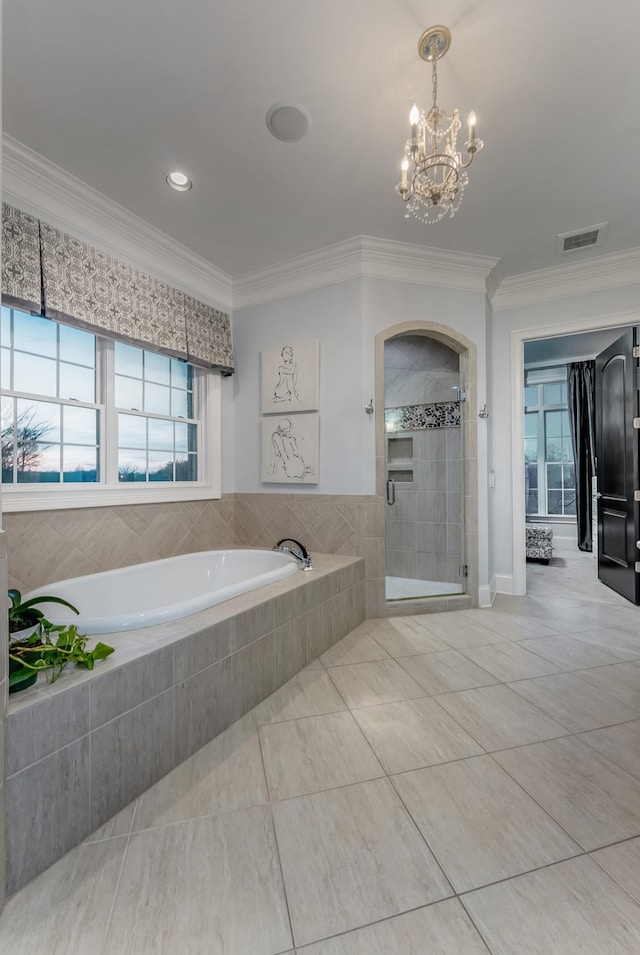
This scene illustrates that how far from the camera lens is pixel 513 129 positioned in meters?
2.03

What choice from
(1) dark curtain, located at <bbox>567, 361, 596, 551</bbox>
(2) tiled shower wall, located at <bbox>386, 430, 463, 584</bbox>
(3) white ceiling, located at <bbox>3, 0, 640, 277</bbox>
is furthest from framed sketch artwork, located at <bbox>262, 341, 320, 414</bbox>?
(1) dark curtain, located at <bbox>567, 361, 596, 551</bbox>

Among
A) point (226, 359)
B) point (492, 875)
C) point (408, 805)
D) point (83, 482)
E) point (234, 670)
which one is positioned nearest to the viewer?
point (492, 875)

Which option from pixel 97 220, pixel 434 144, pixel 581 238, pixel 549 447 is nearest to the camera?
pixel 434 144

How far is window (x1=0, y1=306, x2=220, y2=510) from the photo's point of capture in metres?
2.30

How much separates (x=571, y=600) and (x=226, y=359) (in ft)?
11.7

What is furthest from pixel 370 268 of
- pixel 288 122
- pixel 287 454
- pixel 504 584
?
pixel 504 584

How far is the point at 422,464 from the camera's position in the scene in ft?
13.1

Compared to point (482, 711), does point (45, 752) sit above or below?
above

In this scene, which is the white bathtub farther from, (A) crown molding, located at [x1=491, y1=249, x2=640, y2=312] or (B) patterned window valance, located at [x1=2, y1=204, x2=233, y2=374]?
(A) crown molding, located at [x1=491, y1=249, x2=640, y2=312]

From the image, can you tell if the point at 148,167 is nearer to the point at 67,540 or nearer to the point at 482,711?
the point at 67,540

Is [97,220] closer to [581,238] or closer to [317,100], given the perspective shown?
[317,100]

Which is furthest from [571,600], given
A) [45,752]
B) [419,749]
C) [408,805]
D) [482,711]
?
[45,752]

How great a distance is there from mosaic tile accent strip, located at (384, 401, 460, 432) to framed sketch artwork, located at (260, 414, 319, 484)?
1.21 meters

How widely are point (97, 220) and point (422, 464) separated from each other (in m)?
3.14
